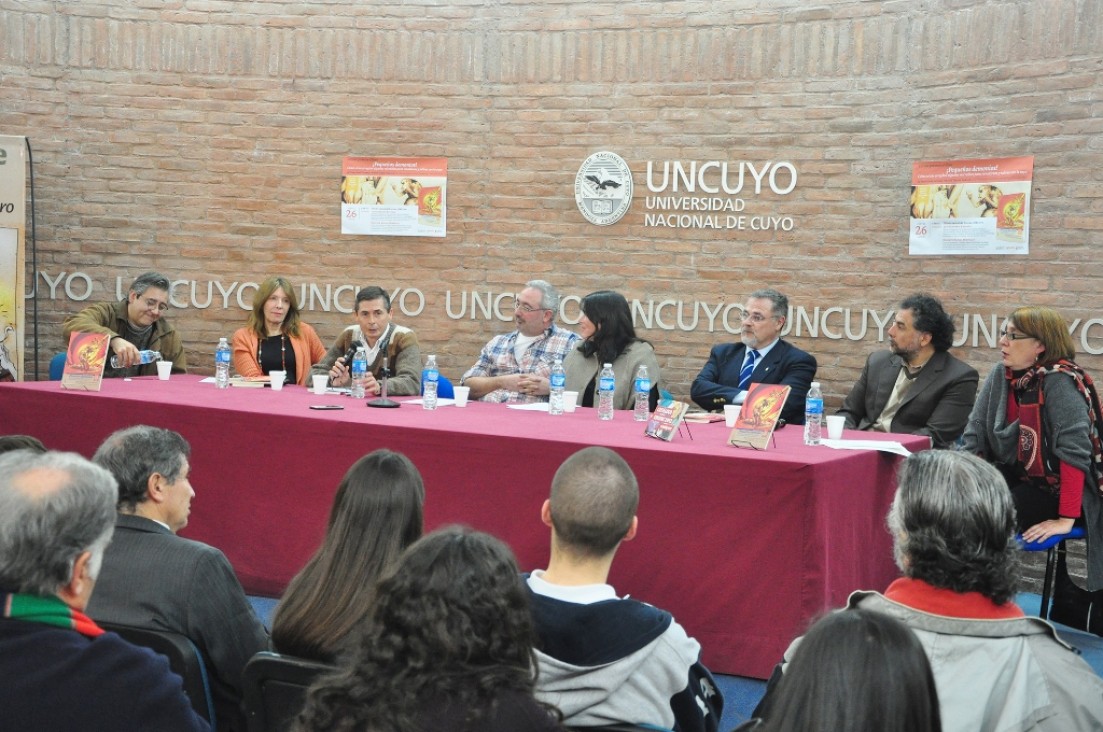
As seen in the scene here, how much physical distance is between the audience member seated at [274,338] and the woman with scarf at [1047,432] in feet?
11.7

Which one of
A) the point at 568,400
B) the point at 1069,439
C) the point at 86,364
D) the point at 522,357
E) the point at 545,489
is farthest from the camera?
the point at 522,357

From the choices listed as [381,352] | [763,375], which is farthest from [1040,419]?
[381,352]

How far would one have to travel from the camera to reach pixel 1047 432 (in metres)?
4.36

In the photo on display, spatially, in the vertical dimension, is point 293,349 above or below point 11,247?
below

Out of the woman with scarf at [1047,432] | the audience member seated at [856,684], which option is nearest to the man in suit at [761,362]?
the woman with scarf at [1047,432]

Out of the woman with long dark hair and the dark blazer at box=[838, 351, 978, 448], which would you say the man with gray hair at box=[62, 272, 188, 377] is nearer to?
the woman with long dark hair

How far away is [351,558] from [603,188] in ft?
14.0

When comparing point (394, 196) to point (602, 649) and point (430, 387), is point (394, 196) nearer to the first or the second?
point (430, 387)

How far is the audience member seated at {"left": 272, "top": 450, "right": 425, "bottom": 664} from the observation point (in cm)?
213

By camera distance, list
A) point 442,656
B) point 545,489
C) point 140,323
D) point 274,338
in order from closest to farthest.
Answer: point 442,656 < point 545,489 < point 140,323 < point 274,338

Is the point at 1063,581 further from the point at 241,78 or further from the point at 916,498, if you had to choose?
the point at 241,78

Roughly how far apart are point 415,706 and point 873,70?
5052 millimetres

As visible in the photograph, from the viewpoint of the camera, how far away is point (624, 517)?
2373mm

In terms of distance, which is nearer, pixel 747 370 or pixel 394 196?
Result: pixel 747 370
